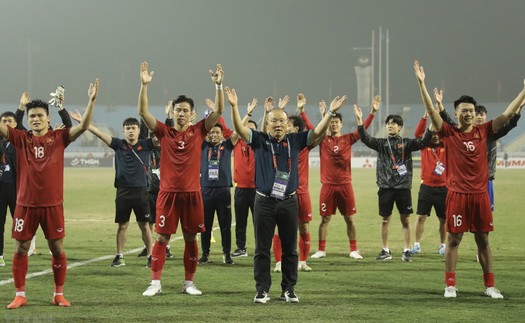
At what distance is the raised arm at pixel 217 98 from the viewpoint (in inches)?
326

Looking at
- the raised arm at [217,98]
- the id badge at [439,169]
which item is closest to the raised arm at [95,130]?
the raised arm at [217,98]

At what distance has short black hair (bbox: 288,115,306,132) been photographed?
430 inches

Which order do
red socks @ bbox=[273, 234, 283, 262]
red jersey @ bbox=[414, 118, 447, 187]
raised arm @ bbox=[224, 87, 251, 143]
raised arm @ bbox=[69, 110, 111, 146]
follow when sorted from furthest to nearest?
red jersey @ bbox=[414, 118, 447, 187] → red socks @ bbox=[273, 234, 283, 262] → raised arm @ bbox=[69, 110, 111, 146] → raised arm @ bbox=[224, 87, 251, 143]

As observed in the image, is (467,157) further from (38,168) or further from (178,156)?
(38,168)

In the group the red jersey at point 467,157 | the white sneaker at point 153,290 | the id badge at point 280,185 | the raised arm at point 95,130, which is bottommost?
the white sneaker at point 153,290

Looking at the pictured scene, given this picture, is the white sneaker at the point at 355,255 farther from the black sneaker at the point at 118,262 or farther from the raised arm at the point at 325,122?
the raised arm at the point at 325,122

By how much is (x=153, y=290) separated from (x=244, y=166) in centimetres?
413

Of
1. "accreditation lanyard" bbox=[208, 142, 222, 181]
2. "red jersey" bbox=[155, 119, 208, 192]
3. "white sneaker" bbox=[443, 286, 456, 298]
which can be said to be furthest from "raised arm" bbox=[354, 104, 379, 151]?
"white sneaker" bbox=[443, 286, 456, 298]

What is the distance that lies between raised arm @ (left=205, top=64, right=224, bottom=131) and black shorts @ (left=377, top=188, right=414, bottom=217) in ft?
14.8

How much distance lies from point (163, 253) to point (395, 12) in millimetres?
70654

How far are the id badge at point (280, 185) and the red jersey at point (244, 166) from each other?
13.3ft

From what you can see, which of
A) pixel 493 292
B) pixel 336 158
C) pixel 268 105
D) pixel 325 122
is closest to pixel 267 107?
pixel 268 105

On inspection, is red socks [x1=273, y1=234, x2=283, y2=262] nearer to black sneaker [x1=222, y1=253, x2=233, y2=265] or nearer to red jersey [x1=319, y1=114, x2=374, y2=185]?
black sneaker [x1=222, y1=253, x2=233, y2=265]

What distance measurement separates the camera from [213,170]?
11.8 metres
